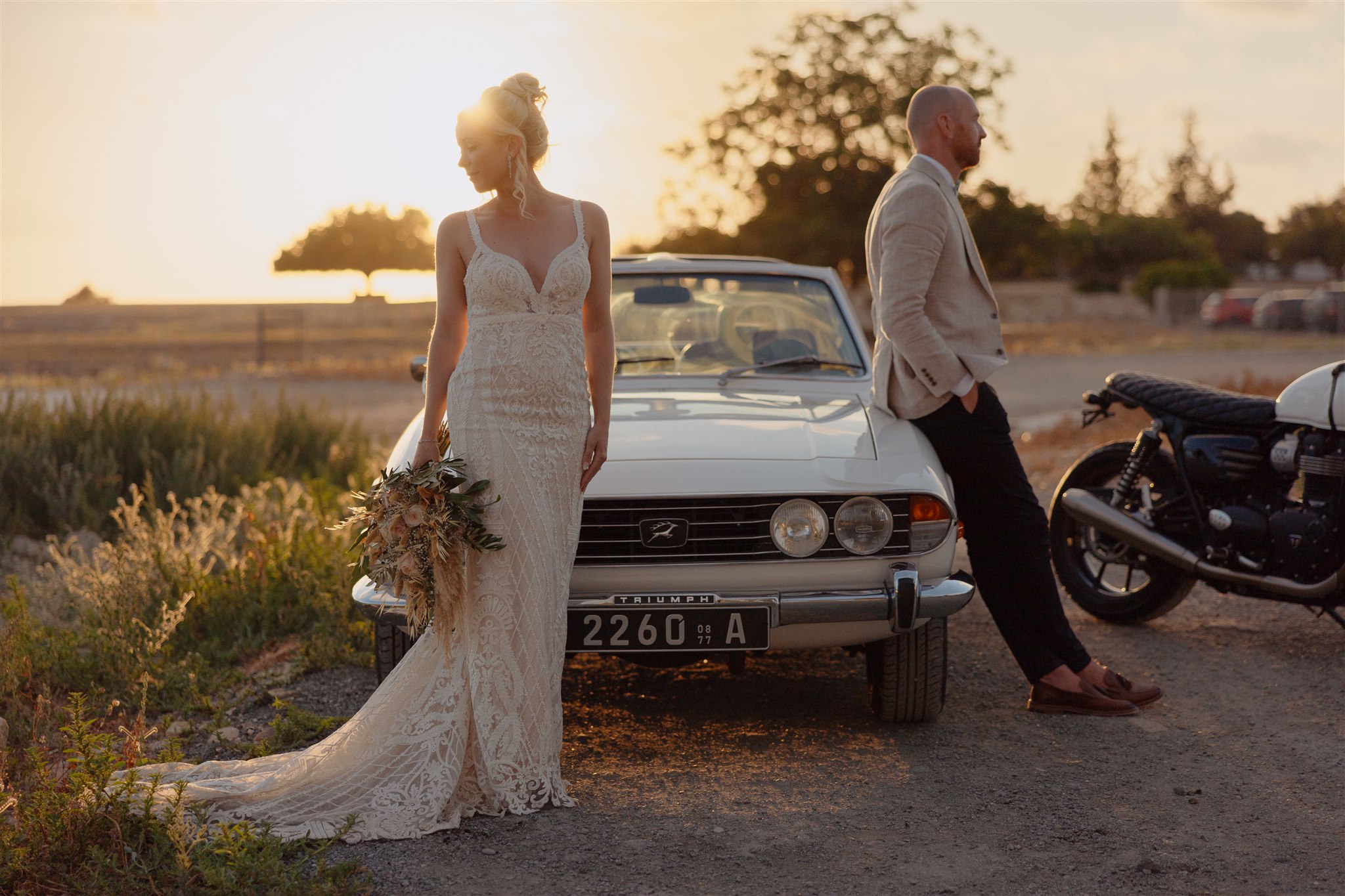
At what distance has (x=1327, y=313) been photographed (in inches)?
1441

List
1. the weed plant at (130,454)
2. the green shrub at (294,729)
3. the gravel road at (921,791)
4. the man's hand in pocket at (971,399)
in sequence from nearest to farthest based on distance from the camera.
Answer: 1. the gravel road at (921,791)
2. the green shrub at (294,729)
3. the man's hand in pocket at (971,399)
4. the weed plant at (130,454)

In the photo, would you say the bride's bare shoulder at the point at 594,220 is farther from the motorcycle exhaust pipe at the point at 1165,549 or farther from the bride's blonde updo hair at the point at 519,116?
the motorcycle exhaust pipe at the point at 1165,549

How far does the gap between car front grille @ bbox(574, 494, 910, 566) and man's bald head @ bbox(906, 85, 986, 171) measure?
1.35 meters

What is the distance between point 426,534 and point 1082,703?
2.46m

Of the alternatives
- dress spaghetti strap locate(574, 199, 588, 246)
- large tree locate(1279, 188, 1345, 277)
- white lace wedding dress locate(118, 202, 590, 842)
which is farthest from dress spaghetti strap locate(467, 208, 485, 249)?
large tree locate(1279, 188, 1345, 277)

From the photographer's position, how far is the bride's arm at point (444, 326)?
367cm

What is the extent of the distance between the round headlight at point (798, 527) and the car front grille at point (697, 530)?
17mm

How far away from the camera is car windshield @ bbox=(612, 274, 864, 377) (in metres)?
5.45

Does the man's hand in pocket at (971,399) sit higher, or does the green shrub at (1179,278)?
the green shrub at (1179,278)

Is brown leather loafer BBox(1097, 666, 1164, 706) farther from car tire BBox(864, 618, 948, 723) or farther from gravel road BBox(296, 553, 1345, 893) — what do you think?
car tire BBox(864, 618, 948, 723)

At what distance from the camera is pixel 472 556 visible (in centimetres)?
370

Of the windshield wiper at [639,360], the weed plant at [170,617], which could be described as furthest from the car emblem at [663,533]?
the weed plant at [170,617]

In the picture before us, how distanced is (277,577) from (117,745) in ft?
6.20

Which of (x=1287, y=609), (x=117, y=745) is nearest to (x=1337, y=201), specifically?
(x=1287, y=609)
